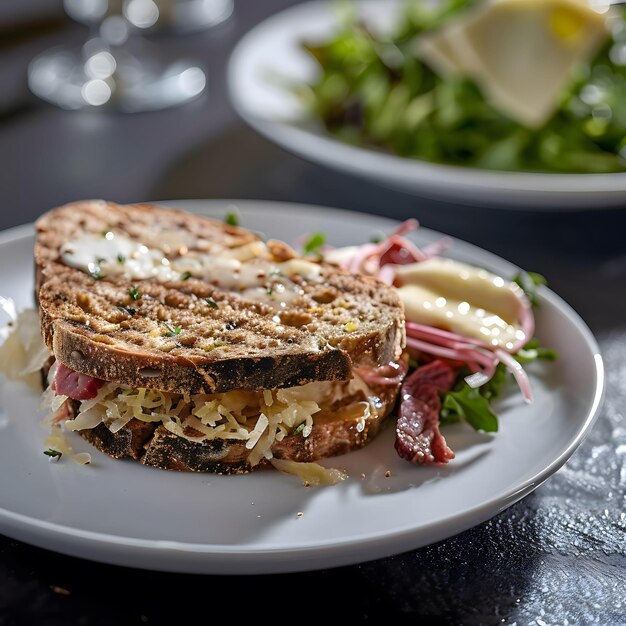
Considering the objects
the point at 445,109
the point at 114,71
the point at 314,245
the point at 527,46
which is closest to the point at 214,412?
the point at 314,245

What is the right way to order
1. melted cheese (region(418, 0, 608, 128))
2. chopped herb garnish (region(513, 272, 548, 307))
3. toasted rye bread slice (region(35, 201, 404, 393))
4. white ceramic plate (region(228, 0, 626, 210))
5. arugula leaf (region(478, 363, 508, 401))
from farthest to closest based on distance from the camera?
1. melted cheese (region(418, 0, 608, 128))
2. white ceramic plate (region(228, 0, 626, 210))
3. chopped herb garnish (region(513, 272, 548, 307))
4. arugula leaf (region(478, 363, 508, 401))
5. toasted rye bread slice (region(35, 201, 404, 393))

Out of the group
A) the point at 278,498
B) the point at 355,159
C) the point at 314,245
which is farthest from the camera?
the point at 355,159

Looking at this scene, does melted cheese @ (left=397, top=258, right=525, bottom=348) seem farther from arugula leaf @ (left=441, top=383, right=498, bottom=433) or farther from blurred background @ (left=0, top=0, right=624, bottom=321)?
blurred background @ (left=0, top=0, right=624, bottom=321)

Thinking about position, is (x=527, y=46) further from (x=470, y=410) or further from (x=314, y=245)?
(x=470, y=410)

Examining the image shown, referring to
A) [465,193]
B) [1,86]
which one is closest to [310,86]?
[465,193]

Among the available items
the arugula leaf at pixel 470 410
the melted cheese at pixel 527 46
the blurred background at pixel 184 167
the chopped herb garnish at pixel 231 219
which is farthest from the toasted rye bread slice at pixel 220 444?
the melted cheese at pixel 527 46

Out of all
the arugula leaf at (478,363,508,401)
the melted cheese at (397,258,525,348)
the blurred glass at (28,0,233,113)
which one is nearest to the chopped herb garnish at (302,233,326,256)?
the melted cheese at (397,258,525,348)

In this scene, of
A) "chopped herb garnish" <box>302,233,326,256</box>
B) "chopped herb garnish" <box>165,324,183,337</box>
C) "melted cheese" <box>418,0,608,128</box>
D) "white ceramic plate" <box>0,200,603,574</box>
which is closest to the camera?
"white ceramic plate" <box>0,200,603,574</box>

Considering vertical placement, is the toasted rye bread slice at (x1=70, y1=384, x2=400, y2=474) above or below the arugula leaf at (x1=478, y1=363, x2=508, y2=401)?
above
